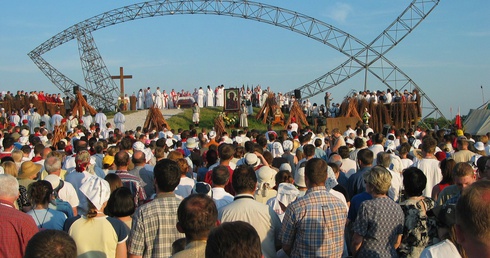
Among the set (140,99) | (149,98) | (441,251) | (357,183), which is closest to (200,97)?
(149,98)

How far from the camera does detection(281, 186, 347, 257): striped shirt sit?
205 inches

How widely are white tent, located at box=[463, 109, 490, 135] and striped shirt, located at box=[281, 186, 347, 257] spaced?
985 inches

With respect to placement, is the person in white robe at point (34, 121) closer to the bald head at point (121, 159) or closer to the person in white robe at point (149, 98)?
the person in white robe at point (149, 98)

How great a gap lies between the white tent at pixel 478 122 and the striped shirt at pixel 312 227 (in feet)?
82.1

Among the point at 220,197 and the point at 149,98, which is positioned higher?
the point at 149,98

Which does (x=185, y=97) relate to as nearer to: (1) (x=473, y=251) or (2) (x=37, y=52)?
(2) (x=37, y=52)

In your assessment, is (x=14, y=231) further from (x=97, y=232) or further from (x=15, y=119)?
(x=15, y=119)

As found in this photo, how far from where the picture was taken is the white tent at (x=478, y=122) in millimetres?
28409

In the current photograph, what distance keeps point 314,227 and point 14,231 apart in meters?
2.55

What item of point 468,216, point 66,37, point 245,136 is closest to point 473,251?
point 468,216

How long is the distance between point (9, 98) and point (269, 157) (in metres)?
27.1

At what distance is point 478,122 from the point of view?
96.7 ft

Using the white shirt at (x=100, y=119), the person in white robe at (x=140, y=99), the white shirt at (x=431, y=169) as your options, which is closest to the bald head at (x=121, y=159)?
the white shirt at (x=431, y=169)

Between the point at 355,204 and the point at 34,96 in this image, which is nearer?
the point at 355,204
